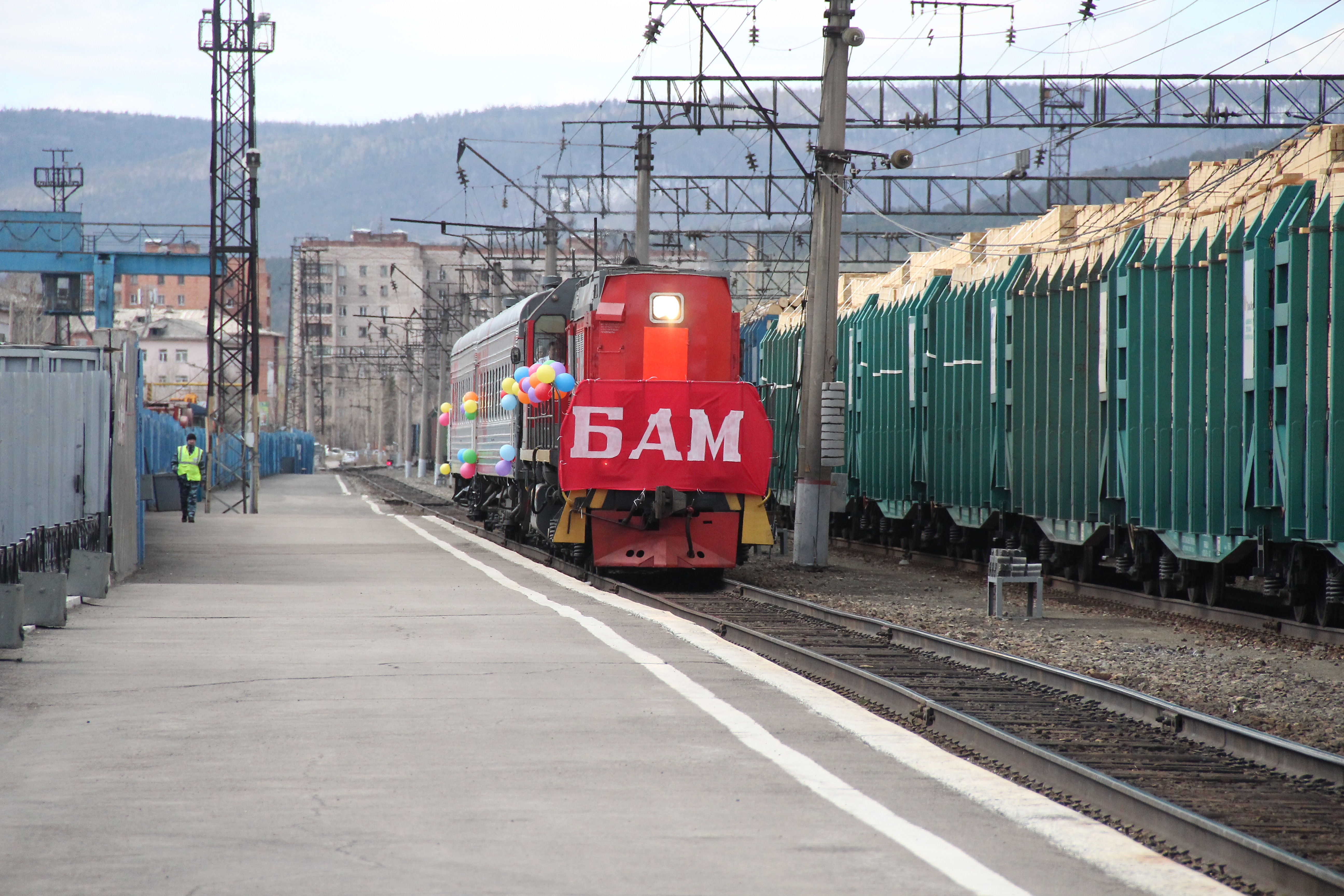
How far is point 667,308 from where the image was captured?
18391 mm

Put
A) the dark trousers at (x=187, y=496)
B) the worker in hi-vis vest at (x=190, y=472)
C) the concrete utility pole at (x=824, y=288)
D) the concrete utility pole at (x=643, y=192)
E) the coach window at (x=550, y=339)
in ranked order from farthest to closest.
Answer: the concrete utility pole at (x=643, y=192) → the worker in hi-vis vest at (x=190, y=472) → the dark trousers at (x=187, y=496) → the concrete utility pole at (x=824, y=288) → the coach window at (x=550, y=339)

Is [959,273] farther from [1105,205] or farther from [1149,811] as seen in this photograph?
[1149,811]

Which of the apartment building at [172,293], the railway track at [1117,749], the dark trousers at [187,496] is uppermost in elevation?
the apartment building at [172,293]

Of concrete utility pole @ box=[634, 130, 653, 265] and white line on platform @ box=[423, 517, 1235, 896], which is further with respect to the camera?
concrete utility pole @ box=[634, 130, 653, 265]

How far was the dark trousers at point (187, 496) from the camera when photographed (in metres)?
27.5

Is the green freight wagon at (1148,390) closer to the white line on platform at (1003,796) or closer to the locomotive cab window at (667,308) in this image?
the locomotive cab window at (667,308)

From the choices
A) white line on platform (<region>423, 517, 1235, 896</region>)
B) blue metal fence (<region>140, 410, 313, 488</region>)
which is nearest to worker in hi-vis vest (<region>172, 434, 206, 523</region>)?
blue metal fence (<region>140, 410, 313, 488</region>)

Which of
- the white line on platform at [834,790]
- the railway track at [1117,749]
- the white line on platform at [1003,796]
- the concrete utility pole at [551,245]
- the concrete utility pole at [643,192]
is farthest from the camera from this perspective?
the concrete utility pole at [551,245]

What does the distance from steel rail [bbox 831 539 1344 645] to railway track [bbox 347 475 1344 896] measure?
11.5 ft

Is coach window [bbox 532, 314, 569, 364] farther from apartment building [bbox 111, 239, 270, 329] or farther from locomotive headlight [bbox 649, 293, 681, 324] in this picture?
apartment building [bbox 111, 239, 270, 329]

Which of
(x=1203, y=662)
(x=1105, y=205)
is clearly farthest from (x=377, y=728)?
(x=1105, y=205)

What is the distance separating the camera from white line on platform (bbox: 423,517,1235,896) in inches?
207

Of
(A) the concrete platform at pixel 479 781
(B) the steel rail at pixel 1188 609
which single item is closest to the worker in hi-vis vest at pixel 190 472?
(B) the steel rail at pixel 1188 609

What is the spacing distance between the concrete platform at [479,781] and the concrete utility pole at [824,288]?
9.33m
